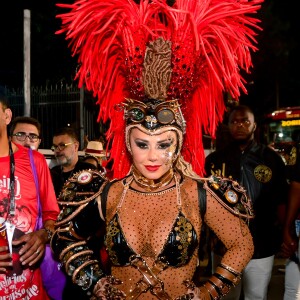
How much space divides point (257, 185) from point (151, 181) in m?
2.06

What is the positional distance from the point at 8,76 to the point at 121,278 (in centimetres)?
1448

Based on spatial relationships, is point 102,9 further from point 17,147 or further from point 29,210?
point 29,210

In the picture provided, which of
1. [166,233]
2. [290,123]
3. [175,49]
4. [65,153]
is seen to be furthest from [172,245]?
[290,123]

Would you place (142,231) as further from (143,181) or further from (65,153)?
(65,153)

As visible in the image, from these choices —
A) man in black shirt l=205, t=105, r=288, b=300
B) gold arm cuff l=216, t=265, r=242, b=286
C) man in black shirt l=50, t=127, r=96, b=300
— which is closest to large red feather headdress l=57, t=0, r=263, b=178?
gold arm cuff l=216, t=265, r=242, b=286

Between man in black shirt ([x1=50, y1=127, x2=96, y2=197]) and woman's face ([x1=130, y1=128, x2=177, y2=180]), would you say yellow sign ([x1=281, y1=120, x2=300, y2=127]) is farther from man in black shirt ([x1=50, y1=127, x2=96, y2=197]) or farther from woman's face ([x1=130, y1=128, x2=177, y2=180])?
woman's face ([x1=130, y1=128, x2=177, y2=180])

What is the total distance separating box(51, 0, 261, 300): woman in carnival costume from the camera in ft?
10.4

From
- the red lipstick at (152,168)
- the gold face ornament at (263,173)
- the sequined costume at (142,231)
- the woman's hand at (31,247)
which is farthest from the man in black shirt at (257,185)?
the woman's hand at (31,247)

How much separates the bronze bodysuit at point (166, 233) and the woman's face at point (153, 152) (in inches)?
5.8

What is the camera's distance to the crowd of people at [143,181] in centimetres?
319

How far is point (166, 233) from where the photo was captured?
317 centimetres

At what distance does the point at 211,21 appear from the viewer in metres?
3.45

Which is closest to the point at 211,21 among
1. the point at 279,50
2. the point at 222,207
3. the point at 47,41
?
the point at 222,207

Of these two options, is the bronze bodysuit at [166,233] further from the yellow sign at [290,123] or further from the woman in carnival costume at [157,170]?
the yellow sign at [290,123]
